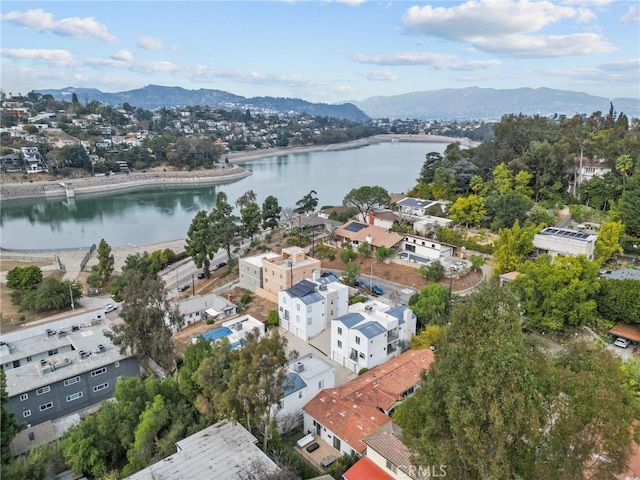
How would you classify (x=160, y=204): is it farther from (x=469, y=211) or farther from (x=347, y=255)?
(x=469, y=211)

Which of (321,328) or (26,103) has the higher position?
(26,103)

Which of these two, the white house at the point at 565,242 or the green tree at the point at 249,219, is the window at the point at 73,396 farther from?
the white house at the point at 565,242

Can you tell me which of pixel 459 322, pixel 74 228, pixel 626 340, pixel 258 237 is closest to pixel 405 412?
pixel 459 322

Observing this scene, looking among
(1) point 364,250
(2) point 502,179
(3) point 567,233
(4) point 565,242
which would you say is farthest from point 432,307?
(2) point 502,179

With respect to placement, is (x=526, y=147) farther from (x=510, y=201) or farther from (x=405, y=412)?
(x=405, y=412)

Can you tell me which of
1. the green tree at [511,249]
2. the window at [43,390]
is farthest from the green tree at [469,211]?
the window at [43,390]

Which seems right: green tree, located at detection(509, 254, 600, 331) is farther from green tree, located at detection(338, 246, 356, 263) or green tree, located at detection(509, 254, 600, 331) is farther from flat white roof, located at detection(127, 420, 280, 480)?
flat white roof, located at detection(127, 420, 280, 480)
